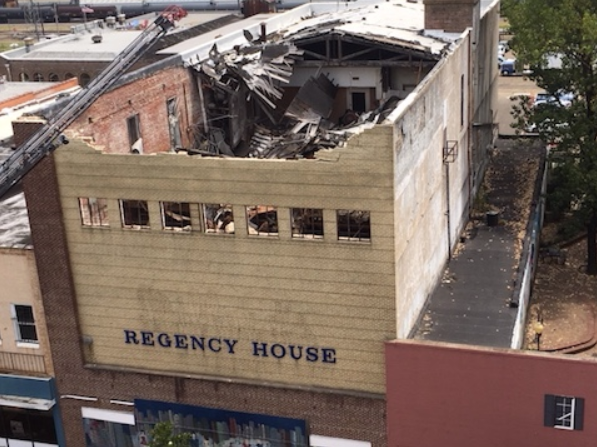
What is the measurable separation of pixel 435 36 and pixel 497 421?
56.6 ft

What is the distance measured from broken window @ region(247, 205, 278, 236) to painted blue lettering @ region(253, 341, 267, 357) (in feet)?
10.3

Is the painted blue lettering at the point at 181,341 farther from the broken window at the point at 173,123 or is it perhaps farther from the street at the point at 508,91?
the street at the point at 508,91

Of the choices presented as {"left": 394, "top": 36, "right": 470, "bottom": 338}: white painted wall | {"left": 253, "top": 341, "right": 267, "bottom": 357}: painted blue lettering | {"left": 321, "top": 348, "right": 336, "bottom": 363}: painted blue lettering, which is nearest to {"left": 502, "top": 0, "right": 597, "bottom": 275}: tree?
{"left": 394, "top": 36, "right": 470, "bottom": 338}: white painted wall

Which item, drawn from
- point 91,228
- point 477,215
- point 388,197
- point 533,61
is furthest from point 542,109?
point 91,228

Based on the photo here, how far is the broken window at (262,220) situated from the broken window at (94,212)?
4.06 metres

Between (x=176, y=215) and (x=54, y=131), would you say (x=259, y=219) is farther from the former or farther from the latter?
(x=54, y=131)

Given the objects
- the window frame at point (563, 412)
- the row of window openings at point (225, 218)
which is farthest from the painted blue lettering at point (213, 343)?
the window frame at point (563, 412)

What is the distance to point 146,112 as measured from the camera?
26656mm

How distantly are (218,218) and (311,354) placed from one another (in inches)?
177

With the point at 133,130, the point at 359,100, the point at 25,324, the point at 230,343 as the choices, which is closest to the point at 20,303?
the point at 25,324

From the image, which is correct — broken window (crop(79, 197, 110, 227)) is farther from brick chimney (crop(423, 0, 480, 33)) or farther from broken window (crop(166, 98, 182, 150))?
brick chimney (crop(423, 0, 480, 33))

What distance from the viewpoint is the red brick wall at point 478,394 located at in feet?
69.3

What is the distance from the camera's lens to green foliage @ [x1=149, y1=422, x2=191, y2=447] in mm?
22656

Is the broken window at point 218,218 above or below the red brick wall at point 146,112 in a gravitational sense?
below
